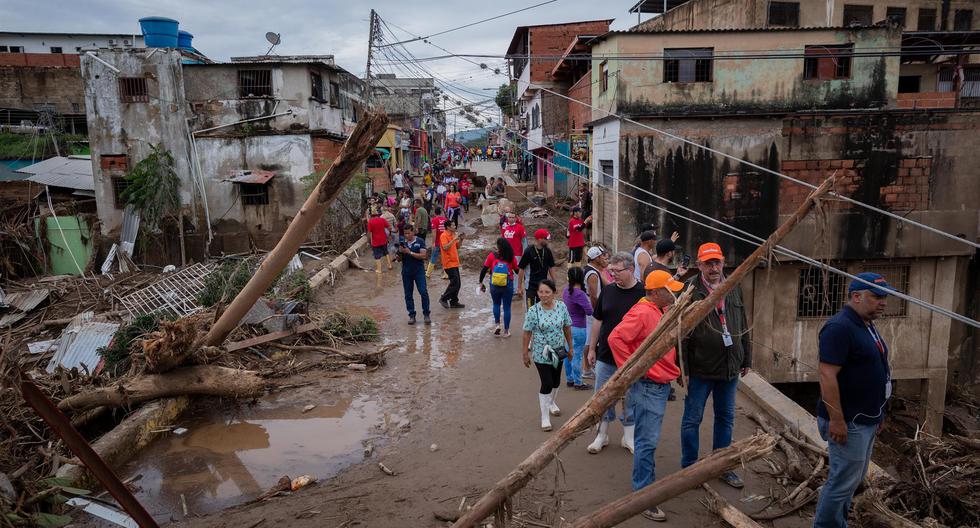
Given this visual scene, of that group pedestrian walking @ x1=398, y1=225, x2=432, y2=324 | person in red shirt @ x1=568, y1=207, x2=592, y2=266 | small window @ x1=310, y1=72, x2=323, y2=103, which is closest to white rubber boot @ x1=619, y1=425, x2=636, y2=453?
pedestrian walking @ x1=398, y1=225, x2=432, y2=324

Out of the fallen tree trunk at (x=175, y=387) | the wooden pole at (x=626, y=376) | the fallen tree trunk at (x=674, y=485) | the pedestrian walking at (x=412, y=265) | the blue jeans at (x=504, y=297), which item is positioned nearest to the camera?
the fallen tree trunk at (x=674, y=485)

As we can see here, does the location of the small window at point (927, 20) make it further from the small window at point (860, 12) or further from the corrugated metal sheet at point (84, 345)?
the corrugated metal sheet at point (84, 345)

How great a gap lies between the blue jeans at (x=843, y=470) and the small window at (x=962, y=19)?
86.4 ft

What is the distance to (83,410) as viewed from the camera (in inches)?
270

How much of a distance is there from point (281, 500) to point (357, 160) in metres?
3.13

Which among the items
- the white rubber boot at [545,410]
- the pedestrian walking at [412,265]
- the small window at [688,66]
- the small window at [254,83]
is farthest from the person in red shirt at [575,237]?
the small window at [254,83]

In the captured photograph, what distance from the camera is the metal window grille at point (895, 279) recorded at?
14484 mm

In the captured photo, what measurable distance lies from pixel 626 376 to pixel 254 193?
61.6 ft

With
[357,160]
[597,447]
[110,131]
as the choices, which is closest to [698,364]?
[597,447]

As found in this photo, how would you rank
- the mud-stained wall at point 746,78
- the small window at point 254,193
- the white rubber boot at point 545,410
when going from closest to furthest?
the white rubber boot at point 545,410, the mud-stained wall at point 746,78, the small window at point 254,193

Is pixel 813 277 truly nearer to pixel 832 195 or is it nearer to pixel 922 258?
pixel 922 258

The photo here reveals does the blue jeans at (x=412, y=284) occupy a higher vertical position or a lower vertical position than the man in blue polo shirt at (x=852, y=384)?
lower

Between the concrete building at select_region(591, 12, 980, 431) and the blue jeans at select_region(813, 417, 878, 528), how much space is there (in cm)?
985

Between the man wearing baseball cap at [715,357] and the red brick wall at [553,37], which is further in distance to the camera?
the red brick wall at [553,37]
